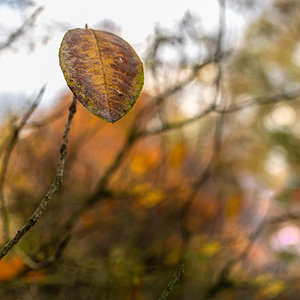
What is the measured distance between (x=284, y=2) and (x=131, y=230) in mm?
1884

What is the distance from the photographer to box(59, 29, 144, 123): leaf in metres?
0.56

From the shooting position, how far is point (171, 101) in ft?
7.07

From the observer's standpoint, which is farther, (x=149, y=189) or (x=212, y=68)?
(x=212, y=68)

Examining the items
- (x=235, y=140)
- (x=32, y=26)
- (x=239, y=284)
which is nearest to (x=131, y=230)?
(x=239, y=284)

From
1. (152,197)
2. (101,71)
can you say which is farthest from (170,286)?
(152,197)

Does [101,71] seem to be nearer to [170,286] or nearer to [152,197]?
[170,286]

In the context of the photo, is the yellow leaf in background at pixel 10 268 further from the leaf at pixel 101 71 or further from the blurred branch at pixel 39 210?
the leaf at pixel 101 71

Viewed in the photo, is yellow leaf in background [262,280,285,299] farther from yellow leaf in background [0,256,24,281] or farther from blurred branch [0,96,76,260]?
blurred branch [0,96,76,260]

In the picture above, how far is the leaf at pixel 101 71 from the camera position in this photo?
Result: 1.82 feet

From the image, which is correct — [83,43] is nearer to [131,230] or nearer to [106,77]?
[106,77]

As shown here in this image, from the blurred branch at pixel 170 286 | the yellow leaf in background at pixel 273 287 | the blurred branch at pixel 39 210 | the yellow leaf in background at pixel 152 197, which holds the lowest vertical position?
the blurred branch at pixel 170 286

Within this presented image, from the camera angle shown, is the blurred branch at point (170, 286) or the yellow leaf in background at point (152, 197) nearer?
the blurred branch at point (170, 286)

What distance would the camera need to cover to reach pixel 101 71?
595 mm

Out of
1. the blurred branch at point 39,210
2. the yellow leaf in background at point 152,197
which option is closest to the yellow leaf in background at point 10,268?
the yellow leaf in background at point 152,197
